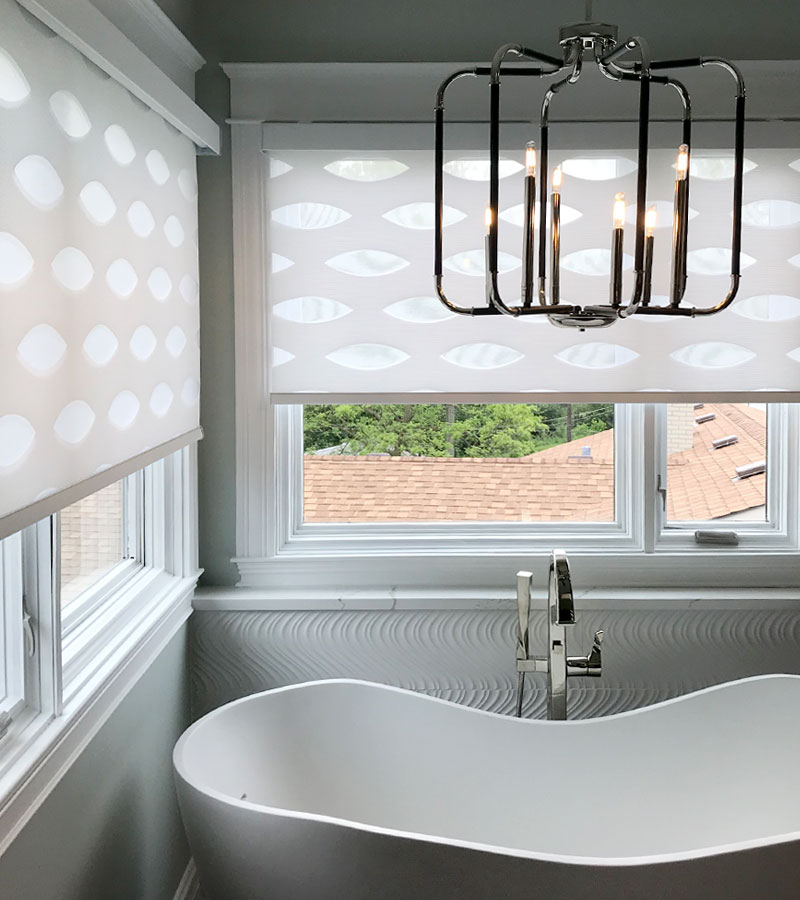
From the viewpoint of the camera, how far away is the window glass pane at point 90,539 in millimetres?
2008

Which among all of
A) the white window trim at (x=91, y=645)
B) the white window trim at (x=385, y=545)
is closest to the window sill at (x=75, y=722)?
the white window trim at (x=91, y=645)

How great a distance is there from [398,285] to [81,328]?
1.12 m

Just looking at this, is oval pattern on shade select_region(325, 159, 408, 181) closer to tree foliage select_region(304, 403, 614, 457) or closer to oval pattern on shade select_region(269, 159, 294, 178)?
oval pattern on shade select_region(269, 159, 294, 178)

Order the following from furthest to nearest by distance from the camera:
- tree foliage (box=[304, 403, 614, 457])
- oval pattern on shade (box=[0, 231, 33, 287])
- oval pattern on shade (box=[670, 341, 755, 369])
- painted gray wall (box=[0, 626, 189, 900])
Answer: tree foliage (box=[304, 403, 614, 457]) < oval pattern on shade (box=[670, 341, 755, 369]) < painted gray wall (box=[0, 626, 189, 900]) < oval pattern on shade (box=[0, 231, 33, 287])

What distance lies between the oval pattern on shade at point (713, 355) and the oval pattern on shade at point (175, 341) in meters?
1.32

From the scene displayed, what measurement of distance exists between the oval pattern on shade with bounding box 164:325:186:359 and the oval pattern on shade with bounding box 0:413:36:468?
2.68 ft

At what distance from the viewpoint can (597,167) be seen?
8.55 feet

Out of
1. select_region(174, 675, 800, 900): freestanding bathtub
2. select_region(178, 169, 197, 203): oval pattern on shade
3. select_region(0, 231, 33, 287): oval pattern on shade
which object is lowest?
select_region(174, 675, 800, 900): freestanding bathtub

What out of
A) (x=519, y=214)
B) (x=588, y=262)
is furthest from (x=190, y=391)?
(x=588, y=262)

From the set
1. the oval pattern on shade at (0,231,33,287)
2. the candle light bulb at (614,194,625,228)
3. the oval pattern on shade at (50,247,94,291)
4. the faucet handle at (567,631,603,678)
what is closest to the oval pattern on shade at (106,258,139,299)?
the oval pattern on shade at (50,247,94,291)

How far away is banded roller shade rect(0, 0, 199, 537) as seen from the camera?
4.52ft

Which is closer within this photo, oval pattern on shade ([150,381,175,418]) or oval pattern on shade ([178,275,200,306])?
oval pattern on shade ([150,381,175,418])

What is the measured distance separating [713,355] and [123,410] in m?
1.60

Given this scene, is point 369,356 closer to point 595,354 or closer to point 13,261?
point 595,354
